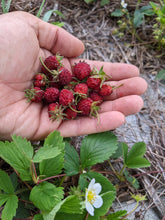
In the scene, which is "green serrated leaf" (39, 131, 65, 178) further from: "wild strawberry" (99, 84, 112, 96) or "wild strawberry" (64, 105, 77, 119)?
"wild strawberry" (99, 84, 112, 96)

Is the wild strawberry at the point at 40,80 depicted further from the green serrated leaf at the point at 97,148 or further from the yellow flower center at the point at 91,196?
the yellow flower center at the point at 91,196

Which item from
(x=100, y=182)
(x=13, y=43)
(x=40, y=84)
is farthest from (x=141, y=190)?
(x=13, y=43)

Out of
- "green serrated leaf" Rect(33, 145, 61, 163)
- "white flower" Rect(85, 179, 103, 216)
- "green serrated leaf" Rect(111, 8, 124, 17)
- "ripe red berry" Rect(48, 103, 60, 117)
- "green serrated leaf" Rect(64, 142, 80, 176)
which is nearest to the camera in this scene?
"green serrated leaf" Rect(33, 145, 61, 163)

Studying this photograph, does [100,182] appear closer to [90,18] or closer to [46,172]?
[46,172]

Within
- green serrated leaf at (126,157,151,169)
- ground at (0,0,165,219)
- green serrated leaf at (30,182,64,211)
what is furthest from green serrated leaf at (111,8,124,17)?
green serrated leaf at (30,182,64,211)

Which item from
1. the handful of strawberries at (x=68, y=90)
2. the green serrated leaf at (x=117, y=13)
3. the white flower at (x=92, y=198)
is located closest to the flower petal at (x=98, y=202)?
the white flower at (x=92, y=198)

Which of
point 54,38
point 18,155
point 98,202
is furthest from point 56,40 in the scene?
point 98,202
